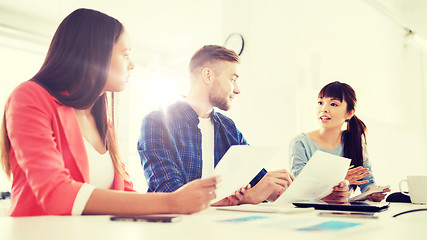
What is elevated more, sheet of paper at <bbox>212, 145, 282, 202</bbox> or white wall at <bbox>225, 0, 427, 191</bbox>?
white wall at <bbox>225, 0, 427, 191</bbox>

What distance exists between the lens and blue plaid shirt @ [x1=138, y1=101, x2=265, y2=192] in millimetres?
1626

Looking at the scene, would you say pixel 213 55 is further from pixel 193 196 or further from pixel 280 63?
pixel 193 196

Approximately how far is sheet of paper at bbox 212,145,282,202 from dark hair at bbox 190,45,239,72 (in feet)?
3.12

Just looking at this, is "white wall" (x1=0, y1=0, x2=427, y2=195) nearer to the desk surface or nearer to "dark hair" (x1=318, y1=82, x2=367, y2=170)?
"dark hair" (x1=318, y1=82, x2=367, y2=170)

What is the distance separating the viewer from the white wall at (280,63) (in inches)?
128

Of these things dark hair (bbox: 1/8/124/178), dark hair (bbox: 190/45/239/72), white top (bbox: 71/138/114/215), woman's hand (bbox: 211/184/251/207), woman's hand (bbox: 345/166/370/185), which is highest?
dark hair (bbox: 190/45/239/72)

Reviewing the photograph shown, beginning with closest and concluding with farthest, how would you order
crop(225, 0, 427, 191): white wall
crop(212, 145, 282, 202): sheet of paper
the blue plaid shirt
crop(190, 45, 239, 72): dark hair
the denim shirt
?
1. crop(212, 145, 282, 202): sheet of paper
2. the blue plaid shirt
3. crop(190, 45, 239, 72): dark hair
4. the denim shirt
5. crop(225, 0, 427, 191): white wall

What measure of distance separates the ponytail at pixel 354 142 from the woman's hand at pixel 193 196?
5.50 feet

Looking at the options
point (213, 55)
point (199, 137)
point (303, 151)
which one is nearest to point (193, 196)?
point (199, 137)

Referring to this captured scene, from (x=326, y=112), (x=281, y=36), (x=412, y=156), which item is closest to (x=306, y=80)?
(x=281, y=36)

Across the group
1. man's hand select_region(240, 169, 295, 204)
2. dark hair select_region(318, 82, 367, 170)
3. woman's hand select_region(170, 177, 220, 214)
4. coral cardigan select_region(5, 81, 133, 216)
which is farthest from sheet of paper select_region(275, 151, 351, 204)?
dark hair select_region(318, 82, 367, 170)

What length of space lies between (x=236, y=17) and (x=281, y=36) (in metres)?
0.55

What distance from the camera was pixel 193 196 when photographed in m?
0.90

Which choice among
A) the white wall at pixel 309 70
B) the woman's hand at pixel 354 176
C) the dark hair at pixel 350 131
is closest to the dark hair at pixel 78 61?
the woman's hand at pixel 354 176
